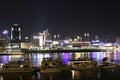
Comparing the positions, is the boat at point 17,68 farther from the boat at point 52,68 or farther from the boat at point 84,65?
the boat at point 84,65

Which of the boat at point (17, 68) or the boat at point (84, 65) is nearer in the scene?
the boat at point (17, 68)

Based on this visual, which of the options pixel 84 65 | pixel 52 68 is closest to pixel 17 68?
Answer: pixel 52 68

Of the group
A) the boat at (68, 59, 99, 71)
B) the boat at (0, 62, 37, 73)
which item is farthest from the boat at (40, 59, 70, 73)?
the boat at (68, 59, 99, 71)

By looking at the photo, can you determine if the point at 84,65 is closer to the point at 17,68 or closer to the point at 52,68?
the point at 52,68

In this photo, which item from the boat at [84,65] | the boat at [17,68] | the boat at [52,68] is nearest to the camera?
the boat at [52,68]

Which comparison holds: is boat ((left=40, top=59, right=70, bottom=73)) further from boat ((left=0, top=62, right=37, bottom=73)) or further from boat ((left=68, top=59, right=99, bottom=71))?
boat ((left=68, top=59, right=99, bottom=71))

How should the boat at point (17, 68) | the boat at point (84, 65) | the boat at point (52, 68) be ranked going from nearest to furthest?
the boat at point (52, 68) → the boat at point (17, 68) → the boat at point (84, 65)

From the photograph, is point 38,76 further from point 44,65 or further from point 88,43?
point 88,43

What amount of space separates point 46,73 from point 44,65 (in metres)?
1.16

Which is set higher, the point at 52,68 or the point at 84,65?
the point at 84,65

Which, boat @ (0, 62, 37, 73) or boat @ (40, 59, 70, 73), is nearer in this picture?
boat @ (40, 59, 70, 73)

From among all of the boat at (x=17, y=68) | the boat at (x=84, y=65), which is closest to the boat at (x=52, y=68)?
the boat at (x=17, y=68)

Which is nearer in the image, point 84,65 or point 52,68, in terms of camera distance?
point 52,68

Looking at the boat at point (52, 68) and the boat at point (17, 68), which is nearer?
the boat at point (52, 68)
